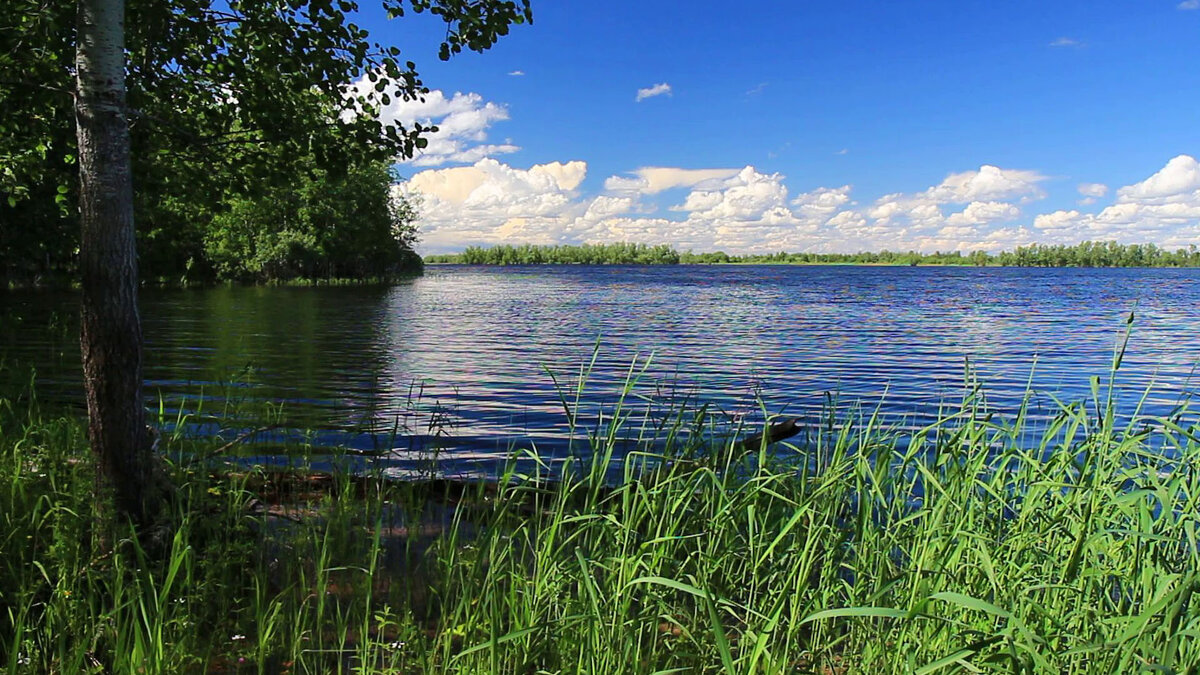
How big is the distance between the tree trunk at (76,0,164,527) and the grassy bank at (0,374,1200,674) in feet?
1.40

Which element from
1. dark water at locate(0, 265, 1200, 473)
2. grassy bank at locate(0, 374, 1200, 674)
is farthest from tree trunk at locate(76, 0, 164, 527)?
dark water at locate(0, 265, 1200, 473)

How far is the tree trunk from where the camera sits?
4.34 m

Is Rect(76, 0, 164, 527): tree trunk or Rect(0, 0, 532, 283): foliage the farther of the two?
Rect(0, 0, 532, 283): foliage

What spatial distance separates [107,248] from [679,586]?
12.6 ft

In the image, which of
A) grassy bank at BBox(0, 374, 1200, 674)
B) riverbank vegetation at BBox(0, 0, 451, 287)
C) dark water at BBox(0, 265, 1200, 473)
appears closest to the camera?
grassy bank at BBox(0, 374, 1200, 674)

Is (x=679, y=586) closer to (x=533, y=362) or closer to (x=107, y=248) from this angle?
(x=107, y=248)

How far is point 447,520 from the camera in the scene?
640cm

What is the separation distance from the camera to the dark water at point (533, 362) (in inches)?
425

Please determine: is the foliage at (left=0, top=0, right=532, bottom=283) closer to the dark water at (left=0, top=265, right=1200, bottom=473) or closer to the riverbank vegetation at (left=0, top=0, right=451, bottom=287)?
the riverbank vegetation at (left=0, top=0, right=451, bottom=287)

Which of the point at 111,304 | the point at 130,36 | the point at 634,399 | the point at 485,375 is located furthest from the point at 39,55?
the point at 485,375

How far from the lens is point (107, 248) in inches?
172

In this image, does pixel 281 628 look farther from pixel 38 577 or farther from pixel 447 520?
pixel 447 520

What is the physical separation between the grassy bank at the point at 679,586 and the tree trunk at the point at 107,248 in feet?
1.40

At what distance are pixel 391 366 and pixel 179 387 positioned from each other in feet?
17.3
